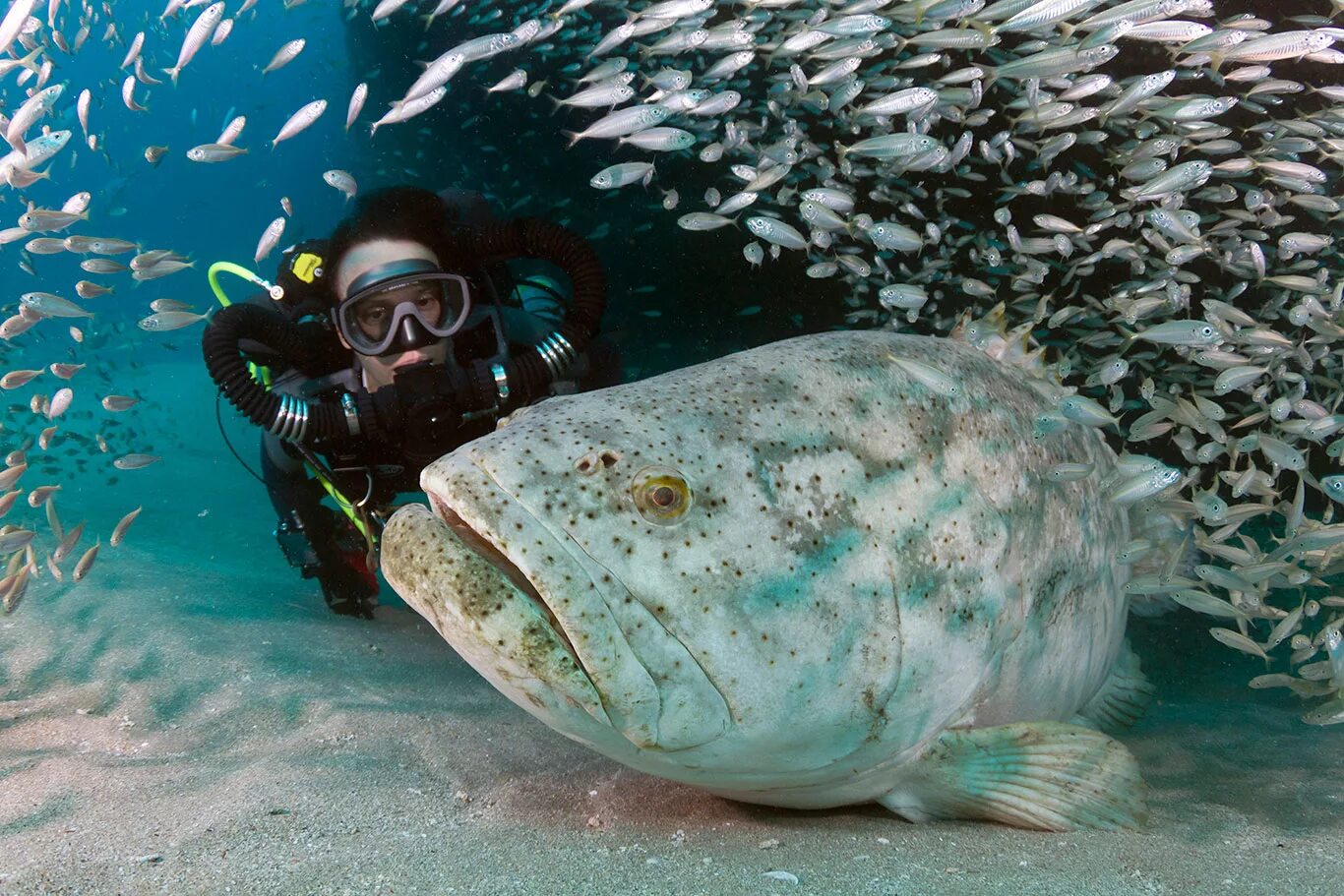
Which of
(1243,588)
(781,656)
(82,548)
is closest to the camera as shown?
(781,656)

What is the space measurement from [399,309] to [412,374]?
15.4 inches

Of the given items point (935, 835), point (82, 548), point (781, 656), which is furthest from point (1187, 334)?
point (82, 548)

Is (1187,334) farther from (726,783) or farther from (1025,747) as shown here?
(726,783)

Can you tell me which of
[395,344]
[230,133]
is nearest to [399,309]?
[395,344]

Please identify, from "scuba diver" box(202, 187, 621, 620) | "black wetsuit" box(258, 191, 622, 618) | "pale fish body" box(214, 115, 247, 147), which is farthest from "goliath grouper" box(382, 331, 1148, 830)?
"pale fish body" box(214, 115, 247, 147)

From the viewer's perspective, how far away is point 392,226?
16.6ft

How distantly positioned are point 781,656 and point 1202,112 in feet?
15.4

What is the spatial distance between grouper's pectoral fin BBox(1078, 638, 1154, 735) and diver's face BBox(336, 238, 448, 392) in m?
4.14

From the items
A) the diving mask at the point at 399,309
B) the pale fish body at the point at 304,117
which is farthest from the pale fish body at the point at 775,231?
the pale fish body at the point at 304,117

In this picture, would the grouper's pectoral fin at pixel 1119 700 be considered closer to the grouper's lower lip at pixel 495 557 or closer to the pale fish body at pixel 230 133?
the grouper's lower lip at pixel 495 557

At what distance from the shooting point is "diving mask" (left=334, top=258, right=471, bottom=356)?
4629mm

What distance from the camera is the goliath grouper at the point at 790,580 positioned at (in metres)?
1.88

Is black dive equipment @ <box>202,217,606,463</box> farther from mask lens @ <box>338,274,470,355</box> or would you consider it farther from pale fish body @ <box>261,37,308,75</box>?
pale fish body @ <box>261,37,308,75</box>

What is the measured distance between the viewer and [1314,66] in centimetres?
623
